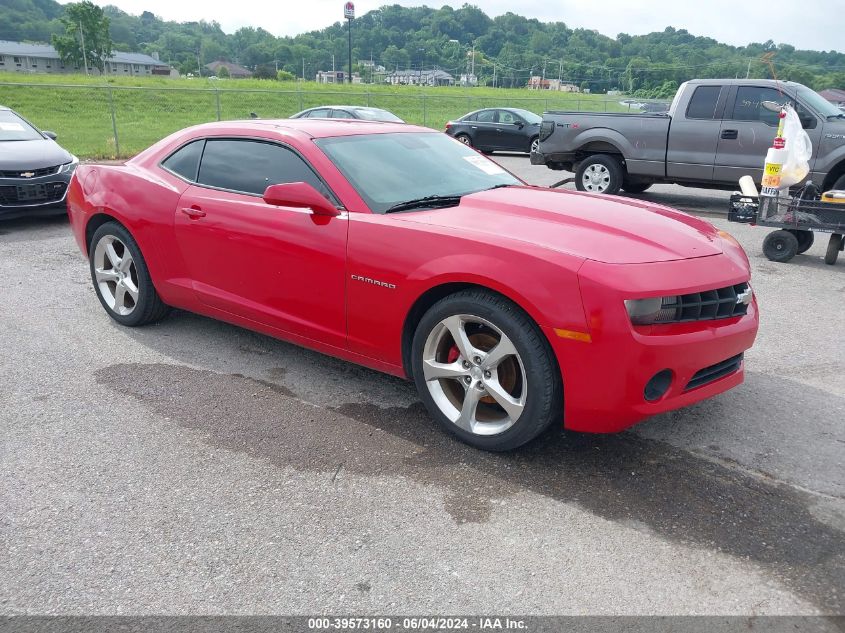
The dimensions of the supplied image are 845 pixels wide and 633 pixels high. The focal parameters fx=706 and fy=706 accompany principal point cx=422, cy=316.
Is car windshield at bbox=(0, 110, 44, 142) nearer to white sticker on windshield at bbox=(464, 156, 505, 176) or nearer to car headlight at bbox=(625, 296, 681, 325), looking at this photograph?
white sticker on windshield at bbox=(464, 156, 505, 176)

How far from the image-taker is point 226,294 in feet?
14.4

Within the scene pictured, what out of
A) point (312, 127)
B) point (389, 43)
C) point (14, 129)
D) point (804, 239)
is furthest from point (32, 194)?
point (389, 43)

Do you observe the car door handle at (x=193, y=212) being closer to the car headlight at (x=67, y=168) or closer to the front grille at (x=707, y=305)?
the front grille at (x=707, y=305)

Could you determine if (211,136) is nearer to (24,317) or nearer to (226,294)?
(226,294)

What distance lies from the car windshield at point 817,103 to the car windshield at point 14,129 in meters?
10.9

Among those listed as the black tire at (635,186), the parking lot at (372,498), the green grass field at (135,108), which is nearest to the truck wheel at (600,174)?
the black tire at (635,186)

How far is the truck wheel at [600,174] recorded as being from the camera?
36.3 feet

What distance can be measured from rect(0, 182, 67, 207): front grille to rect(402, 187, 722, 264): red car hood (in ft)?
23.9

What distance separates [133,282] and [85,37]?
92166 mm

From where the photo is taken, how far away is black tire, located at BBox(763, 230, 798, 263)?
24.9 ft

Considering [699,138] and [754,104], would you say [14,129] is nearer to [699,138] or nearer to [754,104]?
[699,138]

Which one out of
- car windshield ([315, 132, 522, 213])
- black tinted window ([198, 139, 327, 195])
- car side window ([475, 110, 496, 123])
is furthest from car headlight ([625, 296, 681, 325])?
car side window ([475, 110, 496, 123])

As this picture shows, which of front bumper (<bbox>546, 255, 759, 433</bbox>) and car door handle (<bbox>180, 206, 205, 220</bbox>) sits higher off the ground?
car door handle (<bbox>180, 206, 205, 220</bbox>)

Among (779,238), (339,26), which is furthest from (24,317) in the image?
(339,26)
